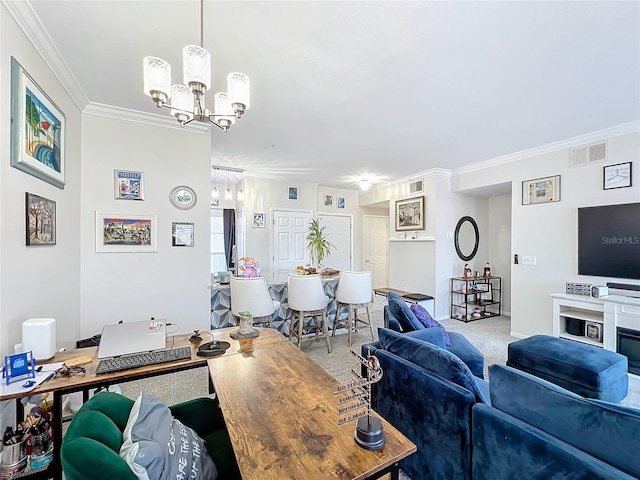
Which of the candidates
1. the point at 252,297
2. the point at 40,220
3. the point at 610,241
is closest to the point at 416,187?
the point at 610,241

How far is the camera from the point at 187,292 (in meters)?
3.29

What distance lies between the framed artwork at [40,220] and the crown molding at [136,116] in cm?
123

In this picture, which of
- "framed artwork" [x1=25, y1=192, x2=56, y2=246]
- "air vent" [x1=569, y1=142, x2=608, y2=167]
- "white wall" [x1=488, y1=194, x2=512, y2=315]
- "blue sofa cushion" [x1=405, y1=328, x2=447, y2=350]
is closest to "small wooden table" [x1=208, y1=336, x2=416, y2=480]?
"blue sofa cushion" [x1=405, y1=328, x2=447, y2=350]

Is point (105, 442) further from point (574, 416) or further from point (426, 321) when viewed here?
point (426, 321)

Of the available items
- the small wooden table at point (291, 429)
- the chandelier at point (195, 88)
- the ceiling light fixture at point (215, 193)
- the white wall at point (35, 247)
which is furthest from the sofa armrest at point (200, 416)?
the ceiling light fixture at point (215, 193)

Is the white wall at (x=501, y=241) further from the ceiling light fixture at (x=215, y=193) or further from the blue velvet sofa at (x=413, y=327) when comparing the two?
the ceiling light fixture at (x=215, y=193)

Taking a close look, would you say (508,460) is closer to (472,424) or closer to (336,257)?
(472,424)

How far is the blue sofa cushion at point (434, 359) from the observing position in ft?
4.49

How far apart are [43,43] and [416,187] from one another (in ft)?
17.4

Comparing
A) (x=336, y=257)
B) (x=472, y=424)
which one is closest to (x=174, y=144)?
(x=472, y=424)

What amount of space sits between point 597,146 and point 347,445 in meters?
4.52

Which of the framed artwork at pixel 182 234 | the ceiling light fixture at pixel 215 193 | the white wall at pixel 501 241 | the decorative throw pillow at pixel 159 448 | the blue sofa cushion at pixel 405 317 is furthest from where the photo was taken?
the white wall at pixel 501 241

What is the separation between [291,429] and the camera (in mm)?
1018

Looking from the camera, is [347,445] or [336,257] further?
[336,257]
